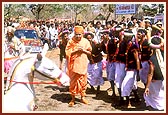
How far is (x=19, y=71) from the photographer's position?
→ 6070mm

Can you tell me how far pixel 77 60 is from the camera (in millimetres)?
7977

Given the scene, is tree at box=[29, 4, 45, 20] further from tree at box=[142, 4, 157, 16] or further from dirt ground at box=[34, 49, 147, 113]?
tree at box=[142, 4, 157, 16]

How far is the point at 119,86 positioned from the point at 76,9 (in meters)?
1.84

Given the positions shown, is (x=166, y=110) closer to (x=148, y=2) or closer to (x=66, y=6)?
(x=148, y=2)

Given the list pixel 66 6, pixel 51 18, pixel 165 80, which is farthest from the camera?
pixel 51 18

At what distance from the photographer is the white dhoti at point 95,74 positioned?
9.02m

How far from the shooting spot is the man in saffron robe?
7812mm

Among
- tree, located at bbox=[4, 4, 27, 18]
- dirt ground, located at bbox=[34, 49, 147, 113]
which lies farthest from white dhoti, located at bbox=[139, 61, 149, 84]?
tree, located at bbox=[4, 4, 27, 18]

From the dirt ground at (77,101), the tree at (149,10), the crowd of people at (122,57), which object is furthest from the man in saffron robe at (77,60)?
the tree at (149,10)

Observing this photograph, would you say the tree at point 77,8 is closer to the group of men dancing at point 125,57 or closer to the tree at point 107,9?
the tree at point 107,9

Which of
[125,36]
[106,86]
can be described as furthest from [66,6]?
[106,86]

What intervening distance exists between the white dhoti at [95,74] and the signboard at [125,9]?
1166mm

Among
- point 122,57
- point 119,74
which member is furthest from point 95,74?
point 122,57

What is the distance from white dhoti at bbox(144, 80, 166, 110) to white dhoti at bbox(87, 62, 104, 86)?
1.58m
